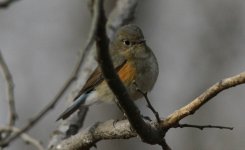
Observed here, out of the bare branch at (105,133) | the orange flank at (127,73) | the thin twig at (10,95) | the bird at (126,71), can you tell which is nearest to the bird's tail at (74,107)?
the bird at (126,71)

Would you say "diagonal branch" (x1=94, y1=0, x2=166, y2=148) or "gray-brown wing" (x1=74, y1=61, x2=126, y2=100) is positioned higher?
"gray-brown wing" (x1=74, y1=61, x2=126, y2=100)

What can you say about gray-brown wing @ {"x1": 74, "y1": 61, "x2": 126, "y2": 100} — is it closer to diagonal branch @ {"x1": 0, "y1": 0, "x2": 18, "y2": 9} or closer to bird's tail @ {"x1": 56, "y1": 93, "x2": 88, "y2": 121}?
bird's tail @ {"x1": 56, "y1": 93, "x2": 88, "y2": 121}

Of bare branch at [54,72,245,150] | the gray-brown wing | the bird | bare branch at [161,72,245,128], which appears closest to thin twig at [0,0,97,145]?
bare branch at [161,72,245,128]

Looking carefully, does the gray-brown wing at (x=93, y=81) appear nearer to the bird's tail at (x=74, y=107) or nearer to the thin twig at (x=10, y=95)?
the bird's tail at (x=74, y=107)

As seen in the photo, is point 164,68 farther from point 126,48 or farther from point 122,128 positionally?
point 122,128

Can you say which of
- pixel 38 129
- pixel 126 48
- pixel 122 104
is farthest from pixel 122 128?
pixel 38 129
